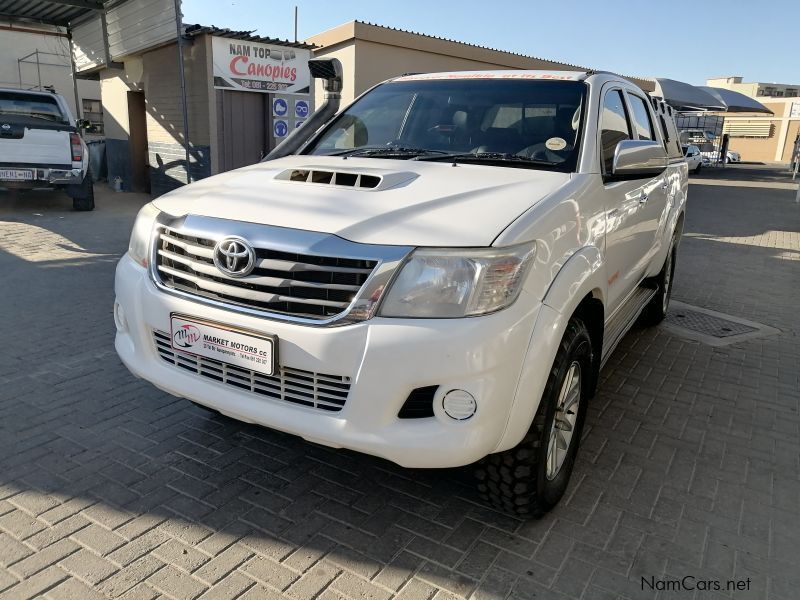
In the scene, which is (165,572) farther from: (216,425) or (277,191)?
(277,191)

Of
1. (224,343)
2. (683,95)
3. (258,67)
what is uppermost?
(683,95)

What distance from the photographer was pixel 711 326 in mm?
5852

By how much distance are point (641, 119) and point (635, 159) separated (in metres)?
1.55

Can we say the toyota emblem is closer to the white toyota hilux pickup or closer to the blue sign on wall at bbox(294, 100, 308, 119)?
the white toyota hilux pickup

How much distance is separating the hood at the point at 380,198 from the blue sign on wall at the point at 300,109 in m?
10.2

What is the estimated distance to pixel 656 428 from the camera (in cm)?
369

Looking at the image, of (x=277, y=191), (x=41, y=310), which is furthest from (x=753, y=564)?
(x=41, y=310)

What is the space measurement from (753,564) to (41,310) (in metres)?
5.41

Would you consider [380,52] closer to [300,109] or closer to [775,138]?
[300,109]

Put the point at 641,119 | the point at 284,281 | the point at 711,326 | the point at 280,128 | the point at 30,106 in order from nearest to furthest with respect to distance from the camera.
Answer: the point at 284,281 < the point at 641,119 < the point at 711,326 < the point at 30,106 < the point at 280,128

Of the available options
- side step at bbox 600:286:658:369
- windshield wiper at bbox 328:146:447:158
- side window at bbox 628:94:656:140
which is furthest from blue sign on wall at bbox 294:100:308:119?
windshield wiper at bbox 328:146:447:158

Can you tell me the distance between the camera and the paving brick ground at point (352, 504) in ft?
7.77

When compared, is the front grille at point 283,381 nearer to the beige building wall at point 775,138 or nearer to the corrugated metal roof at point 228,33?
the corrugated metal roof at point 228,33

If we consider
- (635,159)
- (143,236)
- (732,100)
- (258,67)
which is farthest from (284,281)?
(732,100)
